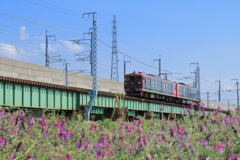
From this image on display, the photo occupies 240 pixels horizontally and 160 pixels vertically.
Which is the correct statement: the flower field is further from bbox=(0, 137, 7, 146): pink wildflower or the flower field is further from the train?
the train

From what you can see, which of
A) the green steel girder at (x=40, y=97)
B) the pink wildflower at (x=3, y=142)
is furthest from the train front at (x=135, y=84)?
the pink wildflower at (x=3, y=142)

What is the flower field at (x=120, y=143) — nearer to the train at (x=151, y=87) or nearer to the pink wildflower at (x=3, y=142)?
the pink wildflower at (x=3, y=142)

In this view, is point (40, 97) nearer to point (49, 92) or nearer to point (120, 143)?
point (49, 92)

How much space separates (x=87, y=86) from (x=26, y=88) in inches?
1145

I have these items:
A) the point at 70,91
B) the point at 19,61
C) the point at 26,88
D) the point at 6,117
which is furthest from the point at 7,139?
the point at 19,61

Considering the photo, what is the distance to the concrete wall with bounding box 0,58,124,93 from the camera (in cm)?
3994

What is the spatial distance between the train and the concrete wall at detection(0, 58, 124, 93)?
8124 millimetres

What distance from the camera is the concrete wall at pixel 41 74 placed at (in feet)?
131

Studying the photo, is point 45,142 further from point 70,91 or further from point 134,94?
point 134,94

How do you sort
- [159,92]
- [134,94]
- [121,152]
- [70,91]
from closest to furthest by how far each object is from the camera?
[121,152] < [70,91] < [134,94] < [159,92]

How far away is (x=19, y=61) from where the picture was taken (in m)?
41.9

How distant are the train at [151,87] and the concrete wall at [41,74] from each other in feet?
26.7

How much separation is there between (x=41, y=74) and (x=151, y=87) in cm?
1426

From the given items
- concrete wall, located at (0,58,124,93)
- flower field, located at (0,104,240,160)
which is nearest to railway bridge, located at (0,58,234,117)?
concrete wall, located at (0,58,124,93)
